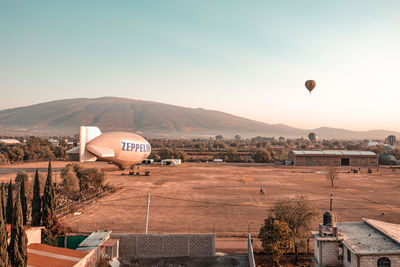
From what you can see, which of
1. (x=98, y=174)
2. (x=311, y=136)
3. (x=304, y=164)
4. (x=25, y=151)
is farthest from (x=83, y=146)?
(x=311, y=136)

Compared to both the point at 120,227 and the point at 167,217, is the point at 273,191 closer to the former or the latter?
the point at 167,217

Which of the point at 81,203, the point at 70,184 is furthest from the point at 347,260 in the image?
the point at 70,184

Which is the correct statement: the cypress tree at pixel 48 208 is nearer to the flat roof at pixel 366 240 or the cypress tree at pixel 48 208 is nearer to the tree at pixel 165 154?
the flat roof at pixel 366 240

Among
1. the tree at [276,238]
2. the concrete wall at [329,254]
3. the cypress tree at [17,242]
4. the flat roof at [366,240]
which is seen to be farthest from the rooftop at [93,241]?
the flat roof at [366,240]

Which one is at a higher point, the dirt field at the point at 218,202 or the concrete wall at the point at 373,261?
the concrete wall at the point at 373,261

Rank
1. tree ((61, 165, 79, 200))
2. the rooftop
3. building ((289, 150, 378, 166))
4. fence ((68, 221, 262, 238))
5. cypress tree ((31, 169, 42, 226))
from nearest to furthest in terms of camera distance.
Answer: the rooftop < cypress tree ((31, 169, 42, 226)) < fence ((68, 221, 262, 238)) < tree ((61, 165, 79, 200)) < building ((289, 150, 378, 166))

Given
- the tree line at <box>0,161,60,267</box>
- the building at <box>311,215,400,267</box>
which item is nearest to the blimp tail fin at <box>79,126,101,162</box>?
the tree line at <box>0,161,60,267</box>

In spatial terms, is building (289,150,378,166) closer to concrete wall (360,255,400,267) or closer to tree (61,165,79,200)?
tree (61,165,79,200)

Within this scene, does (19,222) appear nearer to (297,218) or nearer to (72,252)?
(72,252)
